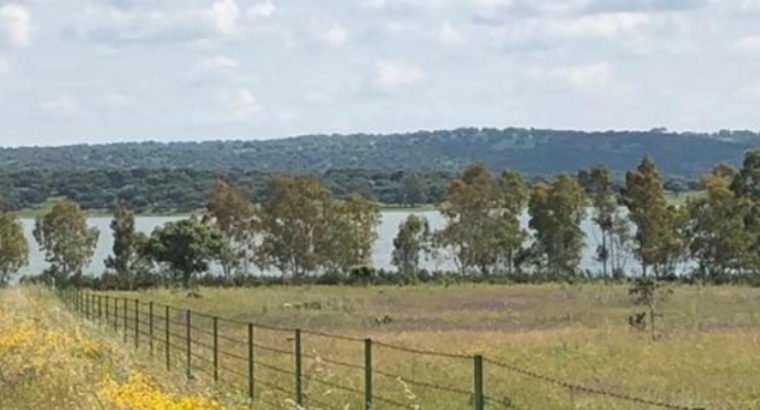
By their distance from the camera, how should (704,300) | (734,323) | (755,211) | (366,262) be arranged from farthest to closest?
1. (366,262)
2. (755,211)
3. (704,300)
4. (734,323)

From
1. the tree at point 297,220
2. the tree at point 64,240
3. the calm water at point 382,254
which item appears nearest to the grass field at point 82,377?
the tree at point 297,220

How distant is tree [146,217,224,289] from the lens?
299 ft

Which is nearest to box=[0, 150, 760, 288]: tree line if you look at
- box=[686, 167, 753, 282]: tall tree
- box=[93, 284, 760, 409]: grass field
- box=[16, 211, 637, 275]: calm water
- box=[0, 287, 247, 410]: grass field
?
box=[686, 167, 753, 282]: tall tree

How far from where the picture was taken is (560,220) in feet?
306

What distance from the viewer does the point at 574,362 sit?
26016 mm

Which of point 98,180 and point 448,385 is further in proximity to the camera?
point 98,180

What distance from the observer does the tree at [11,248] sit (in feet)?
324

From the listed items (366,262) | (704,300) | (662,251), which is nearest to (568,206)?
(662,251)

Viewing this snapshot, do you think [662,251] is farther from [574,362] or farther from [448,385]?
[448,385]

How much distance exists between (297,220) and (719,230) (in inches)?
1159

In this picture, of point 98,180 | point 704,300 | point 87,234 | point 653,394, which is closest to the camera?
point 653,394

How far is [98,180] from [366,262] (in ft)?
301

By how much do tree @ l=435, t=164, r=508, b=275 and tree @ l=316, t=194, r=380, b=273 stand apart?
Answer: 19.7 ft

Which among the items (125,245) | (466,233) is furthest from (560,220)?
(125,245)
